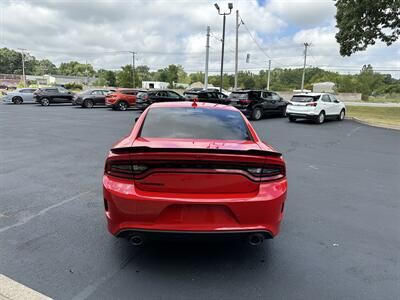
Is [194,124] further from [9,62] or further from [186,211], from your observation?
[9,62]

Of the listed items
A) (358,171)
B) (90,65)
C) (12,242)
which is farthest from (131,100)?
(90,65)

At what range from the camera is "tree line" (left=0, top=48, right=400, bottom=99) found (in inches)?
3305

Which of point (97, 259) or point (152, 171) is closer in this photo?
point (152, 171)

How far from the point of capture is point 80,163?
6.62 m

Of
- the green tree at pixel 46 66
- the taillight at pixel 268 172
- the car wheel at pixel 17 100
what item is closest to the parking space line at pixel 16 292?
the taillight at pixel 268 172

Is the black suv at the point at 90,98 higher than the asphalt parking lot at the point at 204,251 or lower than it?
higher

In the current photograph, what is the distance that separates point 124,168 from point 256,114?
573 inches

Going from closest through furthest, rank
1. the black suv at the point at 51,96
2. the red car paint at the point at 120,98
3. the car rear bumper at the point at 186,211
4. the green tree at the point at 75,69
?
the car rear bumper at the point at 186,211, the red car paint at the point at 120,98, the black suv at the point at 51,96, the green tree at the point at 75,69

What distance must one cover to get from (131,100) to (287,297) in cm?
Answer: 2199

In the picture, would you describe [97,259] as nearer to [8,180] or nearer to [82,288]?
[82,288]

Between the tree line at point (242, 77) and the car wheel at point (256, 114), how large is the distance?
→ 5719 cm

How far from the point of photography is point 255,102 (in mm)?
16438

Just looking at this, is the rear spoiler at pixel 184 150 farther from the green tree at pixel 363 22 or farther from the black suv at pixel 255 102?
the green tree at pixel 363 22

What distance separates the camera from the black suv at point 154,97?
20.1 meters
